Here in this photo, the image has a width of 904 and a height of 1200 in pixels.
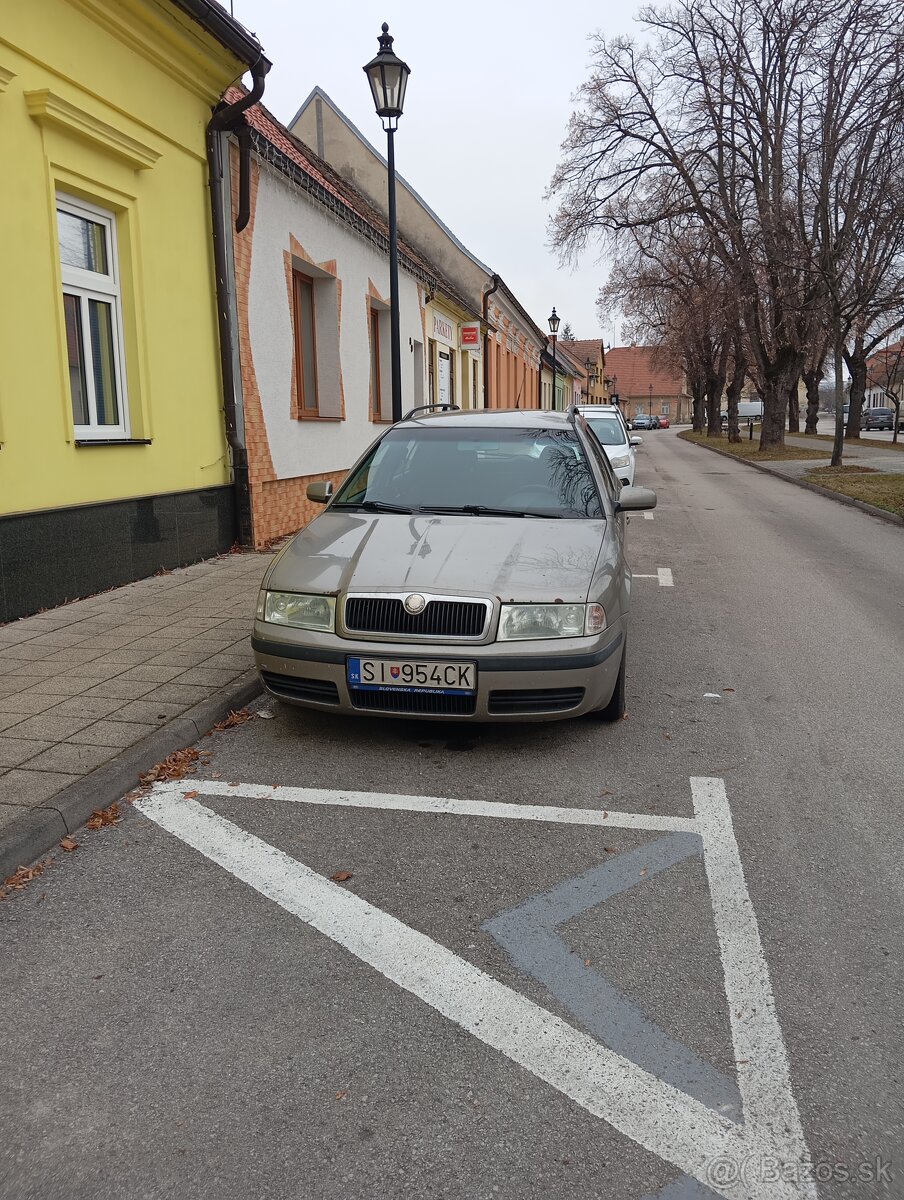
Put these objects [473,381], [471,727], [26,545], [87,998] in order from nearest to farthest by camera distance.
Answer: [87,998] → [471,727] → [26,545] → [473,381]

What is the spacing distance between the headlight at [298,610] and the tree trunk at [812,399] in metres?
50.1

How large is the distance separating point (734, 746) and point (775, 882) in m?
1.42

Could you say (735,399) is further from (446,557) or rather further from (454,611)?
(454,611)

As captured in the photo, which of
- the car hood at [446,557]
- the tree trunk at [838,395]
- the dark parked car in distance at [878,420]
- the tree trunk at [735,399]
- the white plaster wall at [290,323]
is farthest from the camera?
the dark parked car in distance at [878,420]

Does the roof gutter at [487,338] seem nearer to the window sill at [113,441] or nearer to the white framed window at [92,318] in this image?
the white framed window at [92,318]

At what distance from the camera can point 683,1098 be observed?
227 centimetres

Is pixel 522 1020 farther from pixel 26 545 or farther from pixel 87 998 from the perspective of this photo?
pixel 26 545

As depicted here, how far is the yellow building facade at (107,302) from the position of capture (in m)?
6.98

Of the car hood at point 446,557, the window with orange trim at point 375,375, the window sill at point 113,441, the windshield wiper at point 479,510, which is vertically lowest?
the car hood at point 446,557

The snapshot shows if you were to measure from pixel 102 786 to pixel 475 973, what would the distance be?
1971 mm

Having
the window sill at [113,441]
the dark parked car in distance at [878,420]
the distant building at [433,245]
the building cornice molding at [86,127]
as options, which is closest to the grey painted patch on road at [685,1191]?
the window sill at [113,441]

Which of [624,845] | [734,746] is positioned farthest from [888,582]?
[624,845]

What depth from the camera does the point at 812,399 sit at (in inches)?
2061

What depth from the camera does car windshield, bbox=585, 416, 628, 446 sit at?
17094mm
